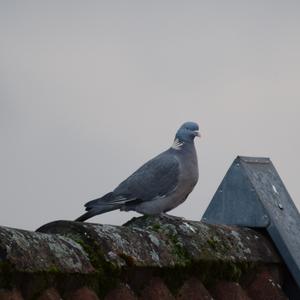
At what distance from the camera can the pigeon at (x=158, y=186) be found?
902 cm

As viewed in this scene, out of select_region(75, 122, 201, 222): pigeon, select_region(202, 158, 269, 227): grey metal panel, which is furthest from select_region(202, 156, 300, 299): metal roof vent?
select_region(75, 122, 201, 222): pigeon

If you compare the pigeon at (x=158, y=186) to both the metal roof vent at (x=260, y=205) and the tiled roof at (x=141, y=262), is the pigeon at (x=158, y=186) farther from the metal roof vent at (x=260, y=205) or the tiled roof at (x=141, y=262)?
the tiled roof at (x=141, y=262)

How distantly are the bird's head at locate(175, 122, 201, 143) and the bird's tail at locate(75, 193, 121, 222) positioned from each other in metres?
0.76

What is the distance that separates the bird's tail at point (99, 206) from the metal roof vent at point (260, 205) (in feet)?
12.7

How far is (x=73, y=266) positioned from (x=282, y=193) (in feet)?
5.59

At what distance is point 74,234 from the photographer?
411 centimetres

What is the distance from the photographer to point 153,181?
9109 mm

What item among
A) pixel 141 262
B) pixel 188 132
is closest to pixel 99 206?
pixel 188 132

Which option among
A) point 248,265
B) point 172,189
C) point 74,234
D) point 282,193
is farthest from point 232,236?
point 172,189

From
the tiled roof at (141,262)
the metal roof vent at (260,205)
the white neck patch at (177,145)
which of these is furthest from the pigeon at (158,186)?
the tiled roof at (141,262)

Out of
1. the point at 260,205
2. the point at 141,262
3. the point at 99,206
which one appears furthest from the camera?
the point at 99,206

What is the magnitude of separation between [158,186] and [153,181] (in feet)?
0.23

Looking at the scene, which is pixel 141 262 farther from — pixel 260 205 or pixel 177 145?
pixel 177 145

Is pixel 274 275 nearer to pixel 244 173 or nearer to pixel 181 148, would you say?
pixel 244 173
